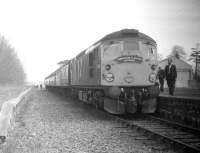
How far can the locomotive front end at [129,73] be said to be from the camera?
995 cm

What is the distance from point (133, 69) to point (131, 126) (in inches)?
106

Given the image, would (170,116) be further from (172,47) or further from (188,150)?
(172,47)

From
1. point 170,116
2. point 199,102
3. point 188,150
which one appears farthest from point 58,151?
point 170,116

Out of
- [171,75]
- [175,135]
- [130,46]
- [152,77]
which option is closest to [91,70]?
[130,46]

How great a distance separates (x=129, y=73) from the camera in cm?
1008

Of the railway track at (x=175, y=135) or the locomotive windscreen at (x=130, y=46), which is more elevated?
the locomotive windscreen at (x=130, y=46)

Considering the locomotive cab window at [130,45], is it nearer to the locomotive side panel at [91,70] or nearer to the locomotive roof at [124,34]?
the locomotive roof at [124,34]

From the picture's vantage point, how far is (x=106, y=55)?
33.6 ft

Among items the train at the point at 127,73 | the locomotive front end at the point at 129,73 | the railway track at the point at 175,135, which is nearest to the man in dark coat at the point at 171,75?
the train at the point at 127,73

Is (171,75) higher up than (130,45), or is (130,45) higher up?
(130,45)

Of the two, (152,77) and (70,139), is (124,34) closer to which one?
(152,77)

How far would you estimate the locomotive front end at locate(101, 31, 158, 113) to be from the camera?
995cm

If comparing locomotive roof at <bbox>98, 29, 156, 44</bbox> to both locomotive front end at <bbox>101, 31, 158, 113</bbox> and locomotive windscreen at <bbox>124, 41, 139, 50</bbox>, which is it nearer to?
locomotive front end at <bbox>101, 31, 158, 113</bbox>

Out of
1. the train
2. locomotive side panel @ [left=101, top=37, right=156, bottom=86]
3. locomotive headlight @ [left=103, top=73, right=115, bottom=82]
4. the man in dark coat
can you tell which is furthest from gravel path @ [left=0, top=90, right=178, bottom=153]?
the man in dark coat
